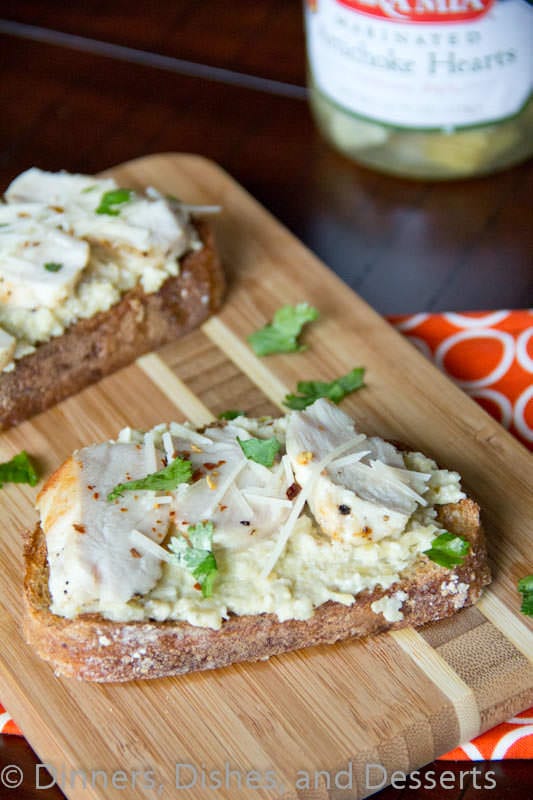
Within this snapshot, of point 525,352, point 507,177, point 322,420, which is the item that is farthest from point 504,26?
point 322,420

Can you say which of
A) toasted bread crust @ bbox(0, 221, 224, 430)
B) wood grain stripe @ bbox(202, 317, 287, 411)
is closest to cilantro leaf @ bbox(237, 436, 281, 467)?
wood grain stripe @ bbox(202, 317, 287, 411)

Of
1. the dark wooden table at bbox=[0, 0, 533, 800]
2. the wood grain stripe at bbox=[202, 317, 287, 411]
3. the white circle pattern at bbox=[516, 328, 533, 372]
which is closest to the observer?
the wood grain stripe at bbox=[202, 317, 287, 411]

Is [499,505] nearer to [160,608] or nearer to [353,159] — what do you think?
[160,608]

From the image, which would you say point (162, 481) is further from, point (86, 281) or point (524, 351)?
point (524, 351)

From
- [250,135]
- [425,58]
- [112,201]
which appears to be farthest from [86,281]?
[250,135]

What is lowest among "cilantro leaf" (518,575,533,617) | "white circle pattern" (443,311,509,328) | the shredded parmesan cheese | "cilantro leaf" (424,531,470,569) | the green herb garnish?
"cilantro leaf" (518,575,533,617)

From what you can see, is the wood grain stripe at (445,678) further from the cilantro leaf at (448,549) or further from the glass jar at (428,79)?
the glass jar at (428,79)

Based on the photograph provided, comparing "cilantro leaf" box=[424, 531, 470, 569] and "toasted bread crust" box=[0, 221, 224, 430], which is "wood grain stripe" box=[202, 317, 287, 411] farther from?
"cilantro leaf" box=[424, 531, 470, 569]
